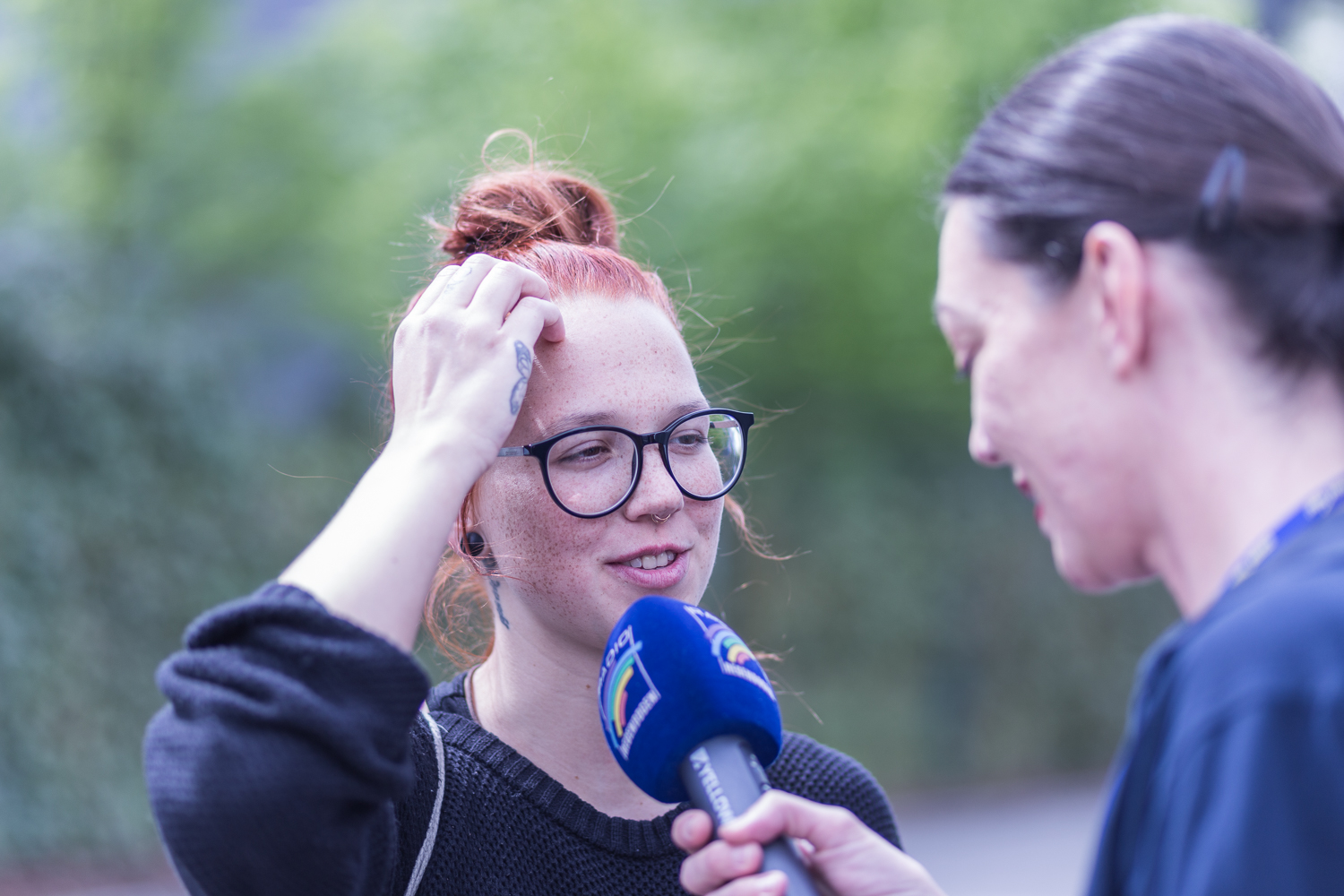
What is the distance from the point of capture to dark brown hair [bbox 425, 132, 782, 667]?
7.09ft

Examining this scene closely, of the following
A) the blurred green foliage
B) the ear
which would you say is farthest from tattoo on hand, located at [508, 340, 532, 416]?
the blurred green foliage

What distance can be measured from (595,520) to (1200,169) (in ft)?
3.52

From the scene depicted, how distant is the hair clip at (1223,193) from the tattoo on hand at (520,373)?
3.07ft

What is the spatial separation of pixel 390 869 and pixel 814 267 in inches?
307

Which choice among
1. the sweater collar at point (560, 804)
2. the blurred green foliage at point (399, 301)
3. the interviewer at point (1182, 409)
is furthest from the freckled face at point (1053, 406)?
the blurred green foliage at point (399, 301)

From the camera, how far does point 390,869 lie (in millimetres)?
1719

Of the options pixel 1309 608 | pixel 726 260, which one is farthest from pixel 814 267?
pixel 1309 608

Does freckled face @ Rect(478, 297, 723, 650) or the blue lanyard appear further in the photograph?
freckled face @ Rect(478, 297, 723, 650)

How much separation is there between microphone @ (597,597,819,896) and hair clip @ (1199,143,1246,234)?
2.64 feet

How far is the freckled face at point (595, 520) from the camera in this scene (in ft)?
6.55

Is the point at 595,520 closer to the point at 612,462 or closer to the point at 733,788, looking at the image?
the point at 612,462

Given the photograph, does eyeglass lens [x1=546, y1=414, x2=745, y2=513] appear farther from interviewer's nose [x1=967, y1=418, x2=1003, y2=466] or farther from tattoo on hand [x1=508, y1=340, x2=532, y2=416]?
interviewer's nose [x1=967, y1=418, x2=1003, y2=466]

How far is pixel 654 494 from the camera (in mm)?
1990

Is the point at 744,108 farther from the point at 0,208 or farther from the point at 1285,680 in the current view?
the point at 1285,680
